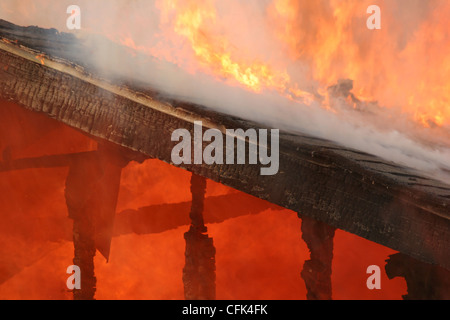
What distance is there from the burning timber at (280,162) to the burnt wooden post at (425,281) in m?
0.28

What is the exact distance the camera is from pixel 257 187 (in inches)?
41.4

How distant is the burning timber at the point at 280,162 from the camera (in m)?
1.02

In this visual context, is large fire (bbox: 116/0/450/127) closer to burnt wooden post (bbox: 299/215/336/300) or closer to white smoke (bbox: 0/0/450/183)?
white smoke (bbox: 0/0/450/183)

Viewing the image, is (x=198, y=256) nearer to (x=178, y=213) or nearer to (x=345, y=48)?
(x=178, y=213)

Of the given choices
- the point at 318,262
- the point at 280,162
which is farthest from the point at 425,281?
the point at 280,162

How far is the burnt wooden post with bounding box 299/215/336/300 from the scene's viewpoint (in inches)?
57.3

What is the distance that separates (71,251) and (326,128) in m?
1.17

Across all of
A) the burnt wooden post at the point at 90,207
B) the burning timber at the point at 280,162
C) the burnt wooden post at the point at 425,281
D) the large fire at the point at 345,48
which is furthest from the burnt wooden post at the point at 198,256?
the large fire at the point at 345,48

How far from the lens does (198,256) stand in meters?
1.47

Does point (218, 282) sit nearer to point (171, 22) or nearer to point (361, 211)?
point (361, 211)

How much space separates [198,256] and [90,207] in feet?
1.55

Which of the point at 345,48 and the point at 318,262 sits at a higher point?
the point at 345,48

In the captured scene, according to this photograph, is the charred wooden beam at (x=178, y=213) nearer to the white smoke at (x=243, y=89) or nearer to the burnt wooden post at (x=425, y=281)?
the white smoke at (x=243, y=89)
